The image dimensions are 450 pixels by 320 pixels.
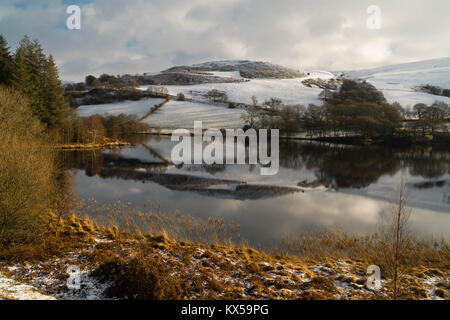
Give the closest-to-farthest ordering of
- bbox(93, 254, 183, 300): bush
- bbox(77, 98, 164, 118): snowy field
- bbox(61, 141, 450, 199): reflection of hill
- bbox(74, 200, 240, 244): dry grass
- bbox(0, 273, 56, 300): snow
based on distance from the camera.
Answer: bbox(0, 273, 56, 300): snow, bbox(93, 254, 183, 300): bush, bbox(74, 200, 240, 244): dry grass, bbox(61, 141, 450, 199): reflection of hill, bbox(77, 98, 164, 118): snowy field

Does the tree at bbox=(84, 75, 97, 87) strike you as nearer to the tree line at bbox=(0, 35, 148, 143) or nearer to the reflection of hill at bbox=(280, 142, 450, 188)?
the tree line at bbox=(0, 35, 148, 143)

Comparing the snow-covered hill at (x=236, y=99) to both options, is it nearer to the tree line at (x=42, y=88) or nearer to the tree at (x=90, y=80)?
the tree line at (x=42, y=88)

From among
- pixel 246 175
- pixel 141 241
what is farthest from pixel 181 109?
pixel 141 241

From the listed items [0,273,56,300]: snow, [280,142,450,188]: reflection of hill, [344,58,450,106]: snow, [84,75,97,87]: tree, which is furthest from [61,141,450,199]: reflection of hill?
[84,75,97,87]: tree

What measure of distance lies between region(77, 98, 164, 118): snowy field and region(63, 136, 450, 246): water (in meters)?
66.5

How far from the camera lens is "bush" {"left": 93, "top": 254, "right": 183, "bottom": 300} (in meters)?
7.21

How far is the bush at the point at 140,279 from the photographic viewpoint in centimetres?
721

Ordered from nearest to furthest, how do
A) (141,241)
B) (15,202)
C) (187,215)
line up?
(15,202)
(141,241)
(187,215)

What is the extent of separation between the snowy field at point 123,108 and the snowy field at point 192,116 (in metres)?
5.78

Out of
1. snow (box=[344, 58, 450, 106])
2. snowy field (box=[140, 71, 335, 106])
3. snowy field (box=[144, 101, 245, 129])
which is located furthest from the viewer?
snowy field (box=[140, 71, 335, 106])

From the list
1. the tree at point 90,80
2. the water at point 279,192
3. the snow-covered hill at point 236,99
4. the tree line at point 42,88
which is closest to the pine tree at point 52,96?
the tree line at point 42,88

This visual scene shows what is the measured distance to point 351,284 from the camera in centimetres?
834
